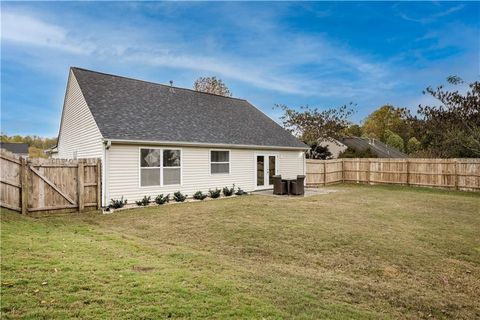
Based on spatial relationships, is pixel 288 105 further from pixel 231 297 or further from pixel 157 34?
pixel 231 297

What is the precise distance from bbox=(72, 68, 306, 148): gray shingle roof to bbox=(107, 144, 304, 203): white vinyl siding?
582mm

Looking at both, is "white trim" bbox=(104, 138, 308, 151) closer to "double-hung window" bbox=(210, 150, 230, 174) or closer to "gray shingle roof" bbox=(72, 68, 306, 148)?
"gray shingle roof" bbox=(72, 68, 306, 148)

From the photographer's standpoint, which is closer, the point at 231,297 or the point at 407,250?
the point at 231,297

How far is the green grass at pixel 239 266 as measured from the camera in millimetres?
3492

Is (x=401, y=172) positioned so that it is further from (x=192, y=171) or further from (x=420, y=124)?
(x=192, y=171)

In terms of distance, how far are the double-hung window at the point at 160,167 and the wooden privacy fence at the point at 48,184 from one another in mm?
→ 1816

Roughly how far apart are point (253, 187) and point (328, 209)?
6200 millimetres

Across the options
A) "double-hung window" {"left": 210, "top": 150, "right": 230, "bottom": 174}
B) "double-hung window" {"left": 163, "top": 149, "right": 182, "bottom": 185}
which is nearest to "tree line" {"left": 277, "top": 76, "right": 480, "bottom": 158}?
"double-hung window" {"left": 210, "top": 150, "right": 230, "bottom": 174}

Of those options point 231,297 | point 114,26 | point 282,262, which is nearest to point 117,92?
point 114,26

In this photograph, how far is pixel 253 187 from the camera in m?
16.9

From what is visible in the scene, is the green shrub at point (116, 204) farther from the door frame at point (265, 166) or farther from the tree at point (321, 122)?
the tree at point (321, 122)

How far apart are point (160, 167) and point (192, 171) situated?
5.34 ft

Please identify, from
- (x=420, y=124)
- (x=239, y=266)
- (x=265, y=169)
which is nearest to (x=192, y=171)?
(x=265, y=169)

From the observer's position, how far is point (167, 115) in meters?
14.9
